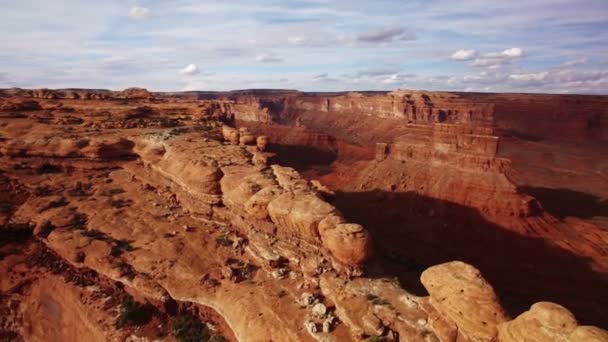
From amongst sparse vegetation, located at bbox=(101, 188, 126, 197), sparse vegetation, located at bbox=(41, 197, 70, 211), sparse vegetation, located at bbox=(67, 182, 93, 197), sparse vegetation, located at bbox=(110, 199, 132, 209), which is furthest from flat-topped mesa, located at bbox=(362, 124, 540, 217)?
sparse vegetation, located at bbox=(41, 197, 70, 211)

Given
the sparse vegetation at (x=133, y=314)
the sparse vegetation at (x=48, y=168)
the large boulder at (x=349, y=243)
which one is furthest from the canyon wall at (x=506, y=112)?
the sparse vegetation at (x=133, y=314)

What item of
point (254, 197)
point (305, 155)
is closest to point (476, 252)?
point (254, 197)

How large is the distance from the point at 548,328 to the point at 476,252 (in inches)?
1022

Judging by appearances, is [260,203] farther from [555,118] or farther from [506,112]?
[506,112]

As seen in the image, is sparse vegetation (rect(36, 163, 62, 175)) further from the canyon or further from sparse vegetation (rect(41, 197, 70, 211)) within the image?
sparse vegetation (rect(41, 197, 70, 211))

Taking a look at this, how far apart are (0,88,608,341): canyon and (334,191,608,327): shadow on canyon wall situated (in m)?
0.19

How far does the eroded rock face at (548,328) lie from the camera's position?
33.7ft

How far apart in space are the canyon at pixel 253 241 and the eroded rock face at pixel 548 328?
0.13 ft

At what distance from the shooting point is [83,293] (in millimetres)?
17938

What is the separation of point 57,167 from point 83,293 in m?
13.3

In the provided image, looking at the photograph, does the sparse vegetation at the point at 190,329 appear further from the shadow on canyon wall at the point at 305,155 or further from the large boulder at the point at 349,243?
the shadow on canyon wall at the point at 305,155

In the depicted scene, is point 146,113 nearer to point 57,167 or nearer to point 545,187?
point 57,167

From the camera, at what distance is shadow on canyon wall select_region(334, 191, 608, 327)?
2759cm

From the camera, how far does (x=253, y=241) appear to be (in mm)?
19516
